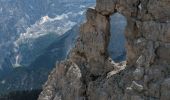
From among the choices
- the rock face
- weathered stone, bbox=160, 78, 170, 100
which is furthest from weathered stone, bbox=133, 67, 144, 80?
weathered stone, bbox=160, 78, 170, 100

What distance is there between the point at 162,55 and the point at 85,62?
1552 cm

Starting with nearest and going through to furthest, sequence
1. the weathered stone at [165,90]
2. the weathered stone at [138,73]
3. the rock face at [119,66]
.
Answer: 1. the weathered stone at [165,90]
2. the rock face at [119,66]
3. the weathered stone at [138,73]

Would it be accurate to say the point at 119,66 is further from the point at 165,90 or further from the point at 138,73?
the point at 165,90

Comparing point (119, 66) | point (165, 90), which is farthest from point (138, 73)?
point (119, 66)

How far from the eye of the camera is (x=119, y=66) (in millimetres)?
66688

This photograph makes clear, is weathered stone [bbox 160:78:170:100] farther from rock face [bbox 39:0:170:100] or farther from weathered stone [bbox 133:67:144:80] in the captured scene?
weathered stone [bbox 133:67:144:80]

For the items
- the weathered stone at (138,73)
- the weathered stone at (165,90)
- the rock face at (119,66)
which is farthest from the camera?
the weathered stone at (138,73)

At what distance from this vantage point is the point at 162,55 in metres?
54.1

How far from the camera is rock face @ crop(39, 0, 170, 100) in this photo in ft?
177

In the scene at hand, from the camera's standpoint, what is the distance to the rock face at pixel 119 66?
5394cm

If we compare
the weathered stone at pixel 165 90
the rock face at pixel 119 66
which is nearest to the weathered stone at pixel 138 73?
the rock face at pixel 119 66

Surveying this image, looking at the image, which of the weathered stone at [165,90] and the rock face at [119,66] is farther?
the rock face at [119,66]

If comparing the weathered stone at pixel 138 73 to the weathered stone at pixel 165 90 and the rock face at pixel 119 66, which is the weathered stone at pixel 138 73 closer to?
the rock face at pixel 119 66

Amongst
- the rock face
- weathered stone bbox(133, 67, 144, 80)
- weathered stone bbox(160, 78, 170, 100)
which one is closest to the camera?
weathered stone bbox(160, 78, 170, 100)
